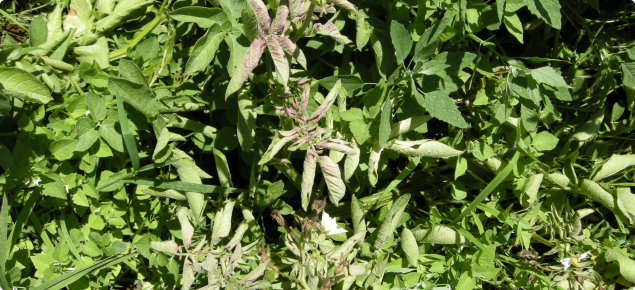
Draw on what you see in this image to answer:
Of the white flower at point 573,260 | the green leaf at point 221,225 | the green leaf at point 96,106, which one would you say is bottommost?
the white flower at point 573,260

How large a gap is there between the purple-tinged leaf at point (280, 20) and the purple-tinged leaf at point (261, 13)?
0.02m

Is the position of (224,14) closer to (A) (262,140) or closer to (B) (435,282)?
(A) (262,140)

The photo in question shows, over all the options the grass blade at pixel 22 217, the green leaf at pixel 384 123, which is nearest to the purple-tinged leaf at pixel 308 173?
the green leaf at pixel 384 123

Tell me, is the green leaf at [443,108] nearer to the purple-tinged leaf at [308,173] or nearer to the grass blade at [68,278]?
the purple-tinged leaf at [308,173]

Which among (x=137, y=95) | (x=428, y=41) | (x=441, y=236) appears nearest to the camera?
(x=428, y=41)

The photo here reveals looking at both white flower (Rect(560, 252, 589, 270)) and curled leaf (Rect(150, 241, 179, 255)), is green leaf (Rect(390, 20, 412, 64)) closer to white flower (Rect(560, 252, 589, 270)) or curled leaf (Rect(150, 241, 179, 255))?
curled leaf (Rect(150, 241, 179, 255))

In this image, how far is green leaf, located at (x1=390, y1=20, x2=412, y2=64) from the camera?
1.46 meters

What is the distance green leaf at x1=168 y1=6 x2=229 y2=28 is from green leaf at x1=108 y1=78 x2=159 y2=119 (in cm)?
29

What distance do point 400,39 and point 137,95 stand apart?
0.97 metres

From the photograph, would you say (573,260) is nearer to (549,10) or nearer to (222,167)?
(549,10)

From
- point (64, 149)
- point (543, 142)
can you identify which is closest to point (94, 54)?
point (64, 149)

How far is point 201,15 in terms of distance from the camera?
158cm

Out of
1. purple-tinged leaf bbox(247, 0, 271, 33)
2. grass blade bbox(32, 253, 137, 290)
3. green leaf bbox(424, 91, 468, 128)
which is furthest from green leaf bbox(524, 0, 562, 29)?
grass blade bbox(32, 253, 137, 290)

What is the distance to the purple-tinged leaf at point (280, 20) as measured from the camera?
1.30 meters
